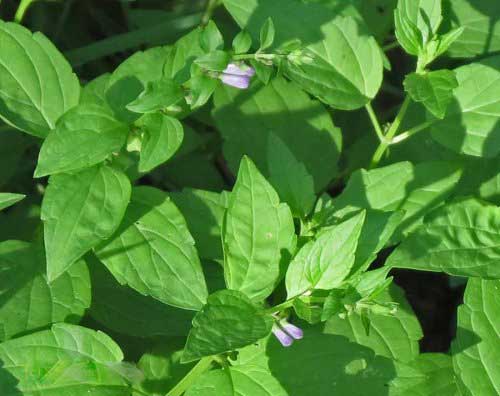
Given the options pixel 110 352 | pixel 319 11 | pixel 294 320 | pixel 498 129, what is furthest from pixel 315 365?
pixel 319 11

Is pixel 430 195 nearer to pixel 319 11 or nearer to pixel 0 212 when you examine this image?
pixel 319 11

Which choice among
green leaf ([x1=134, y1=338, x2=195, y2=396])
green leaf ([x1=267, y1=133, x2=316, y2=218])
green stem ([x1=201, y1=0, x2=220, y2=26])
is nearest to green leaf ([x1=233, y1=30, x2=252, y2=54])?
green leaf ([x1=267, y1=133, x2=316, y2=218])

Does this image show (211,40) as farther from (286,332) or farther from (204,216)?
(286,332)

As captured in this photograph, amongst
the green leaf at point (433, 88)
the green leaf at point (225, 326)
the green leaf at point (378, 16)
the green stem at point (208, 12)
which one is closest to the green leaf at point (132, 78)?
the green leaf at point (225, 326)

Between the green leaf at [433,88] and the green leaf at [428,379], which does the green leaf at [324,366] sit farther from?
the green leaf at [433,88]

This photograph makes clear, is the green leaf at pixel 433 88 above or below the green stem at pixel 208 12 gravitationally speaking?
above

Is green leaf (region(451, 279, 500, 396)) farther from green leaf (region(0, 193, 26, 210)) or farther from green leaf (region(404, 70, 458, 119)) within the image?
green leaf (region(0, 193, 26, 210))
